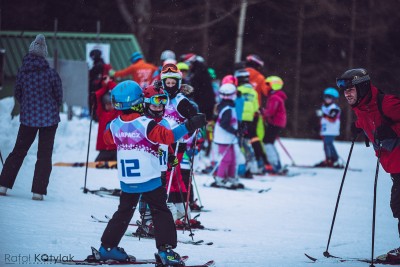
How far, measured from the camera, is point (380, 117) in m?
6.53

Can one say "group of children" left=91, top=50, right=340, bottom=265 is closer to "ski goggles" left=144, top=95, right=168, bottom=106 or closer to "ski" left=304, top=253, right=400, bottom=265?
"ski goggles" left=144, top=95, right=168, bottom=106

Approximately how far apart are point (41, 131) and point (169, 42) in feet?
79.0

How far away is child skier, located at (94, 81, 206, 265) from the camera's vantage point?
19.0 feet

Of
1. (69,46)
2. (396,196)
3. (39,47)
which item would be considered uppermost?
(69,46)

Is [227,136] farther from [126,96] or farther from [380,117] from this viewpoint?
[126,96]

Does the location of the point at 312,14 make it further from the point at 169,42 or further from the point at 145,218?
the point at 145,218

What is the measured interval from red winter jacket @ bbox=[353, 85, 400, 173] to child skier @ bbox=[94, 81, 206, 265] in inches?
62.0

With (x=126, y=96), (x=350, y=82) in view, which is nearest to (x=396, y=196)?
(x=350, y=82)

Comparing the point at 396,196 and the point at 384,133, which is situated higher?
the point at 384,133

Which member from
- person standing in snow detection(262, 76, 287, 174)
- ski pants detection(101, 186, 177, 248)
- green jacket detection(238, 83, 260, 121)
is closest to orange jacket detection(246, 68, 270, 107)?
person standing in snow detection(262, 76, 287, 174)

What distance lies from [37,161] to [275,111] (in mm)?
7032

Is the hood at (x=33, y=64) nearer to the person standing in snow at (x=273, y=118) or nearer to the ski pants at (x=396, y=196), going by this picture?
the ski pants at (x=396, y=196)

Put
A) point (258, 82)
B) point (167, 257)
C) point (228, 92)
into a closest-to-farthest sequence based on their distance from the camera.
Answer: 1. point (167, 257)
2. point (228, 92)
3. point (258, 82)

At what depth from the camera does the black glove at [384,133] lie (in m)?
6.45
